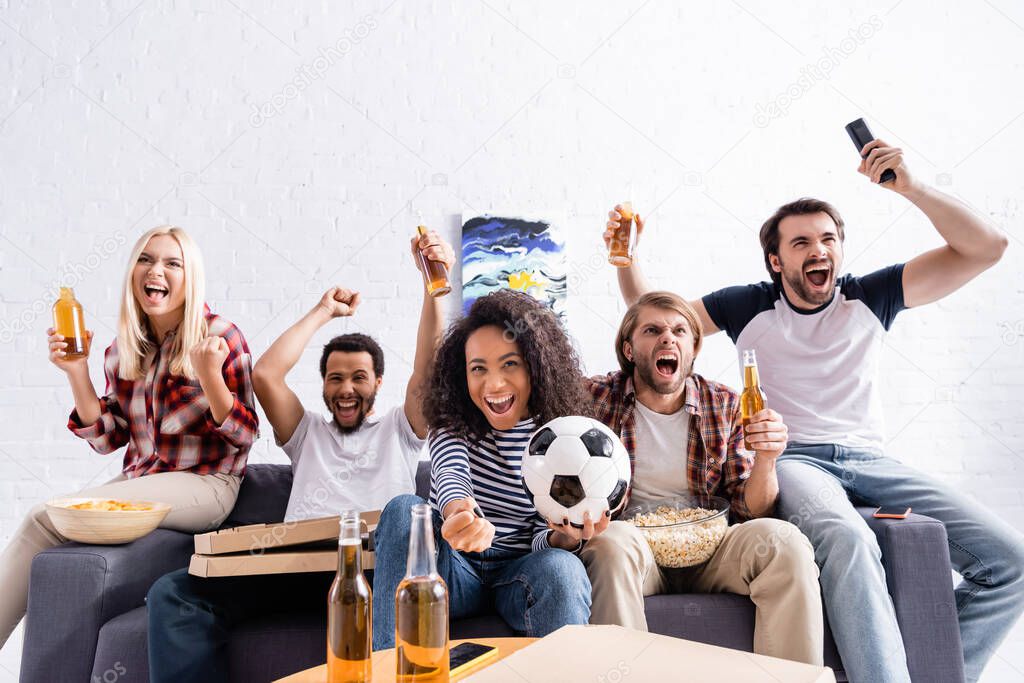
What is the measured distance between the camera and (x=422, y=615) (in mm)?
923

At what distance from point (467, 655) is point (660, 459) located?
0.98 meters

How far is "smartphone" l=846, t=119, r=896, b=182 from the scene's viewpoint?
7.16 ft

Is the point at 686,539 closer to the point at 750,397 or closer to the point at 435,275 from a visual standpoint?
the point at 750,397

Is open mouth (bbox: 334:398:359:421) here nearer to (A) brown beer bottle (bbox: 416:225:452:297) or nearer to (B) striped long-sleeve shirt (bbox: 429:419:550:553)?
(A) brown beer bottle (bbox: 416:225:452:297)

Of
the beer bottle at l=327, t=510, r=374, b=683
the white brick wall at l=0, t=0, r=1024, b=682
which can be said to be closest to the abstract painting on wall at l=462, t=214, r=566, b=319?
the white brick wall at l=0, t=0, r=1024, b=682

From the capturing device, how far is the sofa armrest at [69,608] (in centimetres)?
167

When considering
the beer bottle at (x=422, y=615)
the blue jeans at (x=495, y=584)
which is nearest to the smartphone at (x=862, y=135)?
the blue jeans at (x=495, y=584)

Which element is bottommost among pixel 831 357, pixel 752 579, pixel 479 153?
pixel 752 579

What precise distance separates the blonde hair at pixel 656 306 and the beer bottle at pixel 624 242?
0.26m

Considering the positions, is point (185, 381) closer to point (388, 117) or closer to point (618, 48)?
point (388, 117)

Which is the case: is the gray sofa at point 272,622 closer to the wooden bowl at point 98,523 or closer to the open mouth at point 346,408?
the wooden bowl at point 98,523

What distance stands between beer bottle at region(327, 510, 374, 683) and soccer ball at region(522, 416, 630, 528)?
1.73 ft

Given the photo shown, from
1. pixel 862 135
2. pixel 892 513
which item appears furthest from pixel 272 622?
pixel 862 135

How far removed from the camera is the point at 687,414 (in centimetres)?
196
